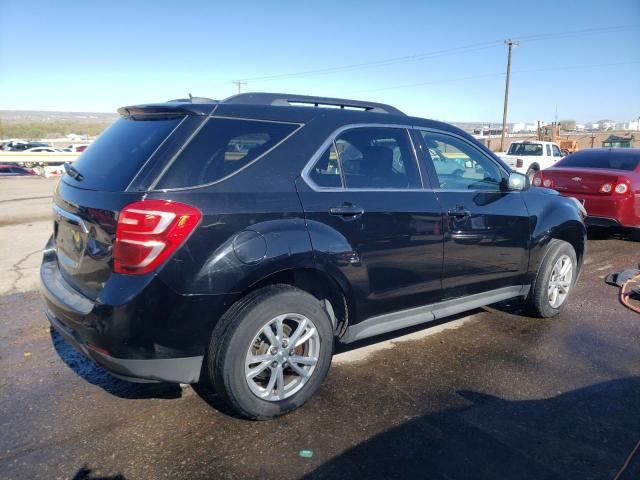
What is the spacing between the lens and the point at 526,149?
893 inches

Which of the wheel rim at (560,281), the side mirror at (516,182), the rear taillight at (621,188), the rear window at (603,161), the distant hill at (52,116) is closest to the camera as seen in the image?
the side mirror at (516,182)

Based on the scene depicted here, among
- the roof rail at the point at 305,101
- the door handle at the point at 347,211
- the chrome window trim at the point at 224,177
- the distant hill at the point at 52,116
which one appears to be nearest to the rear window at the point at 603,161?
the roof rail at the point at 305,101

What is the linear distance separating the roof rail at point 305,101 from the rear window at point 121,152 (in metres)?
0.48

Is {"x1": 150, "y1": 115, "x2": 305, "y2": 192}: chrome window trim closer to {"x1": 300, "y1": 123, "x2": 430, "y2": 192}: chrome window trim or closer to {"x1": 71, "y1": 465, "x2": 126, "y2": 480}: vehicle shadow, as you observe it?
{"x1": 300, "y1": 123, "x2": 430, "y2": 192}: chrome window trim

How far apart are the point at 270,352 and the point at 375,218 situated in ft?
3.53

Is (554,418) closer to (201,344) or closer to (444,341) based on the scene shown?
(444,341)

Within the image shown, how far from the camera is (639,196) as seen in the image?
7.96 metres

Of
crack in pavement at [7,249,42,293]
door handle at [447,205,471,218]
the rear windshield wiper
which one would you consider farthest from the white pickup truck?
the rear windshield wiper

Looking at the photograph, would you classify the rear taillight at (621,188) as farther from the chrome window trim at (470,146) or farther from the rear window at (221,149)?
the rear window at (221,149)

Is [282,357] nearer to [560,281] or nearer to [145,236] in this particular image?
[145,236]

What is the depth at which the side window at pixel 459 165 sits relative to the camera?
387 cm

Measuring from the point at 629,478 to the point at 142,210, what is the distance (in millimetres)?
2755

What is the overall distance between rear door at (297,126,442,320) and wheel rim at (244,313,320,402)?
0.41 meters

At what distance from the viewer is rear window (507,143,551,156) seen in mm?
22375
